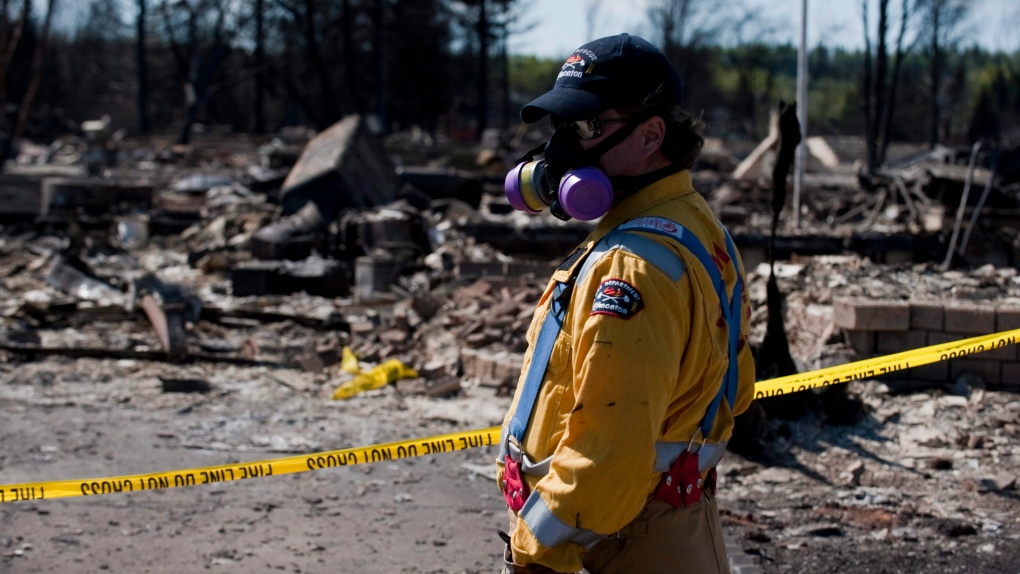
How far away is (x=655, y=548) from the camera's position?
6.53 feet

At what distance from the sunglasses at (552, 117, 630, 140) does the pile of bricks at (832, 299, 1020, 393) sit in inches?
194

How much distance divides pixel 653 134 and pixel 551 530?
0.83 m

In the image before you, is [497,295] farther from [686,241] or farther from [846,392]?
[686,241]

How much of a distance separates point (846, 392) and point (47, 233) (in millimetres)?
12435

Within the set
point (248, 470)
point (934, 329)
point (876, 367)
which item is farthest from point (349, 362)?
point (876, 367)

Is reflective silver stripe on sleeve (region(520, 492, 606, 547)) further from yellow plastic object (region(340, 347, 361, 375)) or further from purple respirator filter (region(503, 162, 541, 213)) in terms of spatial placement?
yellow plastic object (region(340, 347, 361, 375))

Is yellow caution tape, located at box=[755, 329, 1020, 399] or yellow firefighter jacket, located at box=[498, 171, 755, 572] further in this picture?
yellow caution tape, located at box=[755, 329, 1020, 399]

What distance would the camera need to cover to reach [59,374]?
7.63 meters

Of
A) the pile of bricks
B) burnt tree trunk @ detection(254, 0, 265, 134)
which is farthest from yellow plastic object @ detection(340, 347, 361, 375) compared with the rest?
burnt tree trunk @ detection(254, 0, 265, 134)

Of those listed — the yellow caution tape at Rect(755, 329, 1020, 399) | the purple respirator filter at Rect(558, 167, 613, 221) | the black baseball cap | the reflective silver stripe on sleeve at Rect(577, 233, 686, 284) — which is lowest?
the yellow caution tape at Rect(755, 329, 1020, 399)

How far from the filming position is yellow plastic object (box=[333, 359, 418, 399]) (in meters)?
7.23

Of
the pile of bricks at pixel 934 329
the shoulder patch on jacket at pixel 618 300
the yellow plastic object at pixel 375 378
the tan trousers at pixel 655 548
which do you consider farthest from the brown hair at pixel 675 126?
the yellow plastic object at pixel 375 378

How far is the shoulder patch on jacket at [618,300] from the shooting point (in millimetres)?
1808

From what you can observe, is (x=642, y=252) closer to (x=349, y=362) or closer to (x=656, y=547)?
(x=656, y=547)
